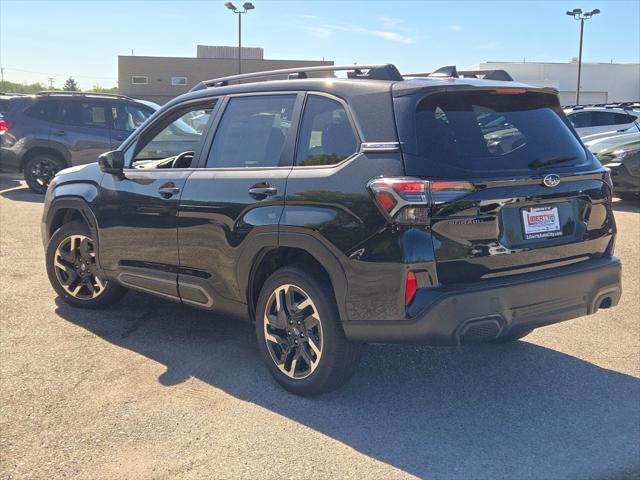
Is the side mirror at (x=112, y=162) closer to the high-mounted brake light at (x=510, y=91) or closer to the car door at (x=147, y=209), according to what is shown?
the car door at (x=147, y=209)

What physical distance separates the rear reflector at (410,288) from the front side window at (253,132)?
1188 millimetres

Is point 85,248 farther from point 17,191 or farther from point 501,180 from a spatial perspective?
point 17,191

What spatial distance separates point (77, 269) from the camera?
5.77 metres

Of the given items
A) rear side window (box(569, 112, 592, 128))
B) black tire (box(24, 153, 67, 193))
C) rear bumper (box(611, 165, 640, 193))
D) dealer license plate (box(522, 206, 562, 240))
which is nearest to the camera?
dealer license plate (box(522, 206, 562, 240))

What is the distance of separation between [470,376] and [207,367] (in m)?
1.78

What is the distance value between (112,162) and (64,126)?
8.37m

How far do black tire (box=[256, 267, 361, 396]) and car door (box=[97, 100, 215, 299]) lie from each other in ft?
3.41

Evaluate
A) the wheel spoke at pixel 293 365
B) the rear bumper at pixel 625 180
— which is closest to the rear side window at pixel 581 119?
the rear bumper at pixel 625 180

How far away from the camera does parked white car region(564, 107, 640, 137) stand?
17.0 metres

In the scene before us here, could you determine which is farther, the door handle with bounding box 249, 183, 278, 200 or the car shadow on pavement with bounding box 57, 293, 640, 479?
the door handle with bounding box 249, 183, 278, 200

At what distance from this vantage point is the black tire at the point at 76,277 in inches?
223

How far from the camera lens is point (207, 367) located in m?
4.57

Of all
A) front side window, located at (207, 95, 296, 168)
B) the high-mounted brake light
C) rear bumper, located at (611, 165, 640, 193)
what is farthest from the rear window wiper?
rear bumper, located at (611, 165, 640, 193)

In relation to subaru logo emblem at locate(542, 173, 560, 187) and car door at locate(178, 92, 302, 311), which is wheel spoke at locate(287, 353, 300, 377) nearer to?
car door at locate(178, 92, 302, 311)
